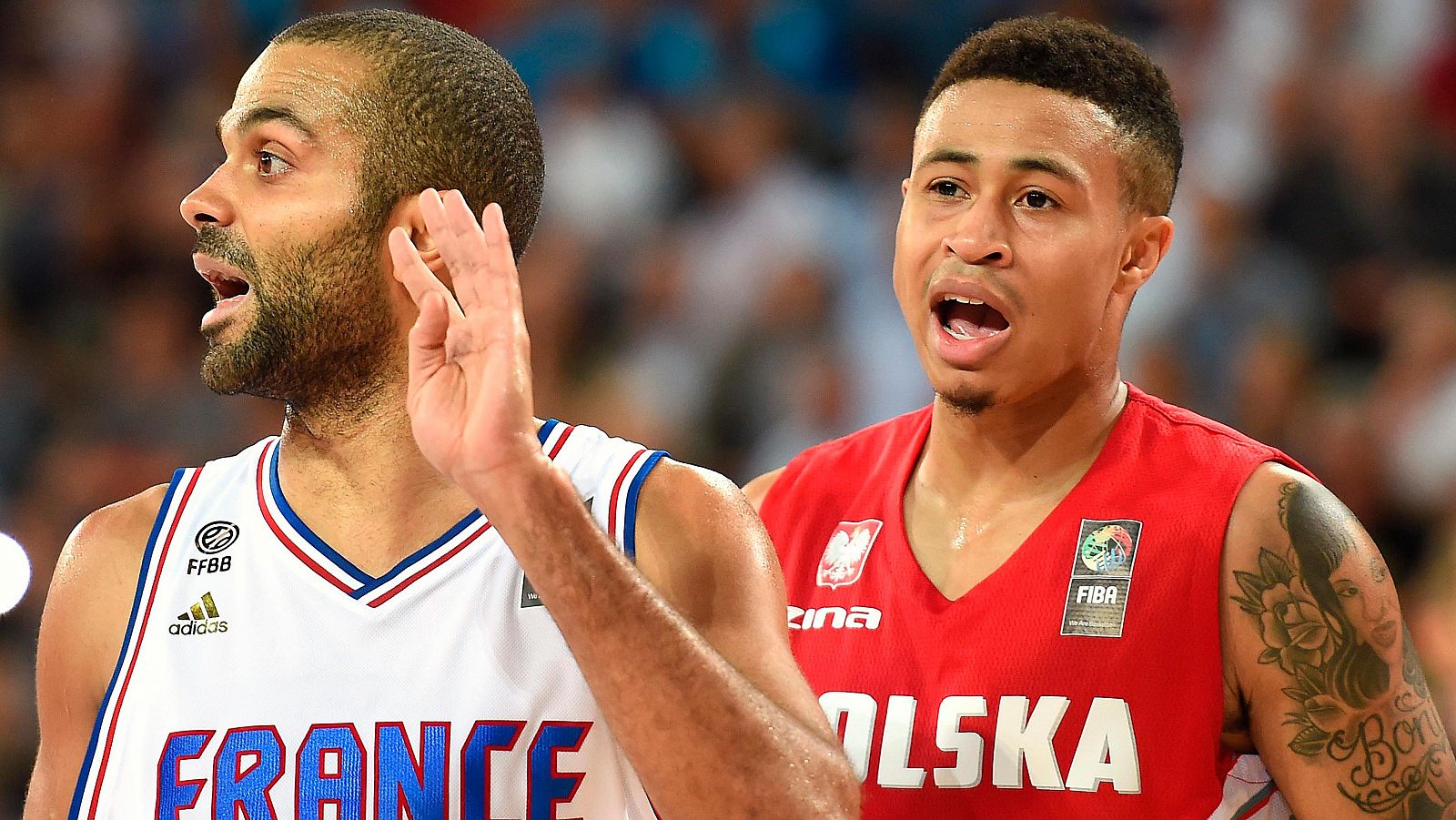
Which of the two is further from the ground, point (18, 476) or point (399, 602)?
point (18, 476)

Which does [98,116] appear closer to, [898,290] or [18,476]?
[18,476]

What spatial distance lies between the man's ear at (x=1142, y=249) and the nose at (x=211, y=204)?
1.60m

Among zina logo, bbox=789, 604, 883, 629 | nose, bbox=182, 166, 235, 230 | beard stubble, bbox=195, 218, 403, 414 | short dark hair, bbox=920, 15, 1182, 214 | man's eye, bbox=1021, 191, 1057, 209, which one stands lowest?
zina logo, bbox=789, 604, 883, 629

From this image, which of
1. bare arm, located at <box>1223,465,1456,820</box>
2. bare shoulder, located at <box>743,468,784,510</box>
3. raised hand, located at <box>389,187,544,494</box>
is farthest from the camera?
bare shoulder, located at <box>743,468,784,510</box>

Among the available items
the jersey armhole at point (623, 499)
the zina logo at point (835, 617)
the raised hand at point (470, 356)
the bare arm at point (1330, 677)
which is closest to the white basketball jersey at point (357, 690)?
the jersey armhole at point (623, 499)

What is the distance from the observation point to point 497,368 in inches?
90.1

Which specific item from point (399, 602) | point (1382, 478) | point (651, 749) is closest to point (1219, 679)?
point (651, 749)

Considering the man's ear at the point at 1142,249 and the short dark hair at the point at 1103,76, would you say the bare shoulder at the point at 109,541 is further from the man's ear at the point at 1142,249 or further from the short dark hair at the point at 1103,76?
the man's ear at the point at 1142,249

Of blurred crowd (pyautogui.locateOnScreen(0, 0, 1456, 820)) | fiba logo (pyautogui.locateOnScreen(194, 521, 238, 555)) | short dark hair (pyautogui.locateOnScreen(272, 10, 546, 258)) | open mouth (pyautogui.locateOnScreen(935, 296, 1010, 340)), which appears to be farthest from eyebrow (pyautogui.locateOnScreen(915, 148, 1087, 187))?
blurred crowd (pyautogui.locateOnScreen(0, 0, 1456, 820))

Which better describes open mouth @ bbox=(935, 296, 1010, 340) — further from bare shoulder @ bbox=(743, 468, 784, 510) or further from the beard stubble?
the beard stubble

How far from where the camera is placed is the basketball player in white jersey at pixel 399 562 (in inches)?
90.9

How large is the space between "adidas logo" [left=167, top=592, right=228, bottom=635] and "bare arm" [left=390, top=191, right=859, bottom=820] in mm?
596

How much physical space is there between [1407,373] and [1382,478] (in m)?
0.43

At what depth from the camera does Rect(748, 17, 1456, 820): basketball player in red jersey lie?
290 cm
